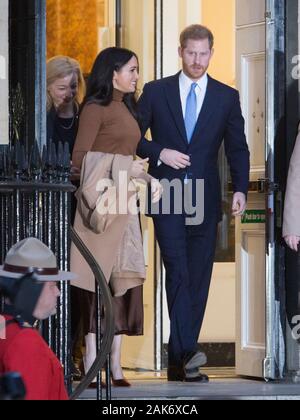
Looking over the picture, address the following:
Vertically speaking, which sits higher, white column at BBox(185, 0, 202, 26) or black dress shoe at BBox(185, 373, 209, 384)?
white column at BBox(185, 0, 202, 26)

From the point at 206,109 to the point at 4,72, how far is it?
1.43 m

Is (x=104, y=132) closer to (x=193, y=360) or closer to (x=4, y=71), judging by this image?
(x=4, y=71)

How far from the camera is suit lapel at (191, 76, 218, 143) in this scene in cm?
1028

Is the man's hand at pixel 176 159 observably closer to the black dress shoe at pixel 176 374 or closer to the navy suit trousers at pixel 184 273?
the navy suit trousers at pixel 184 273

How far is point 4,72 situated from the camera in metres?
9.93

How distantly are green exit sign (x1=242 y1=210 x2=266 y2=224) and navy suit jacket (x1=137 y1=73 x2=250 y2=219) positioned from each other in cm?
32

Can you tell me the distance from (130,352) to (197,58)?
2399 millimetres

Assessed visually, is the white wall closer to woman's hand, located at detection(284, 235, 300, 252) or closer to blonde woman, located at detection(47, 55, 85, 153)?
blonde woman, located at detection(47, 55, 85, 153)

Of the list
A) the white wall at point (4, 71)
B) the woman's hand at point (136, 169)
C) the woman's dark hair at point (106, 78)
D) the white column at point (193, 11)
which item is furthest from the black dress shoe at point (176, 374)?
the white column at point (193, 11)

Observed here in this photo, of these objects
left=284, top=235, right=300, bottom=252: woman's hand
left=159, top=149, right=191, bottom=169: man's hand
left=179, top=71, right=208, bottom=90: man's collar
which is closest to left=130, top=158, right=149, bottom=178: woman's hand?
left=159, top=149, right=191, bottom=169: man's hand

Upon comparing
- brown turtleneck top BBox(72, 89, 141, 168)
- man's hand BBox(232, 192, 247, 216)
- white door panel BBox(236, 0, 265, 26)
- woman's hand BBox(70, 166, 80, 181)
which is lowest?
man's hand BBox(232, 192, 247, 216)

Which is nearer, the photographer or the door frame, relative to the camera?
the photographer
